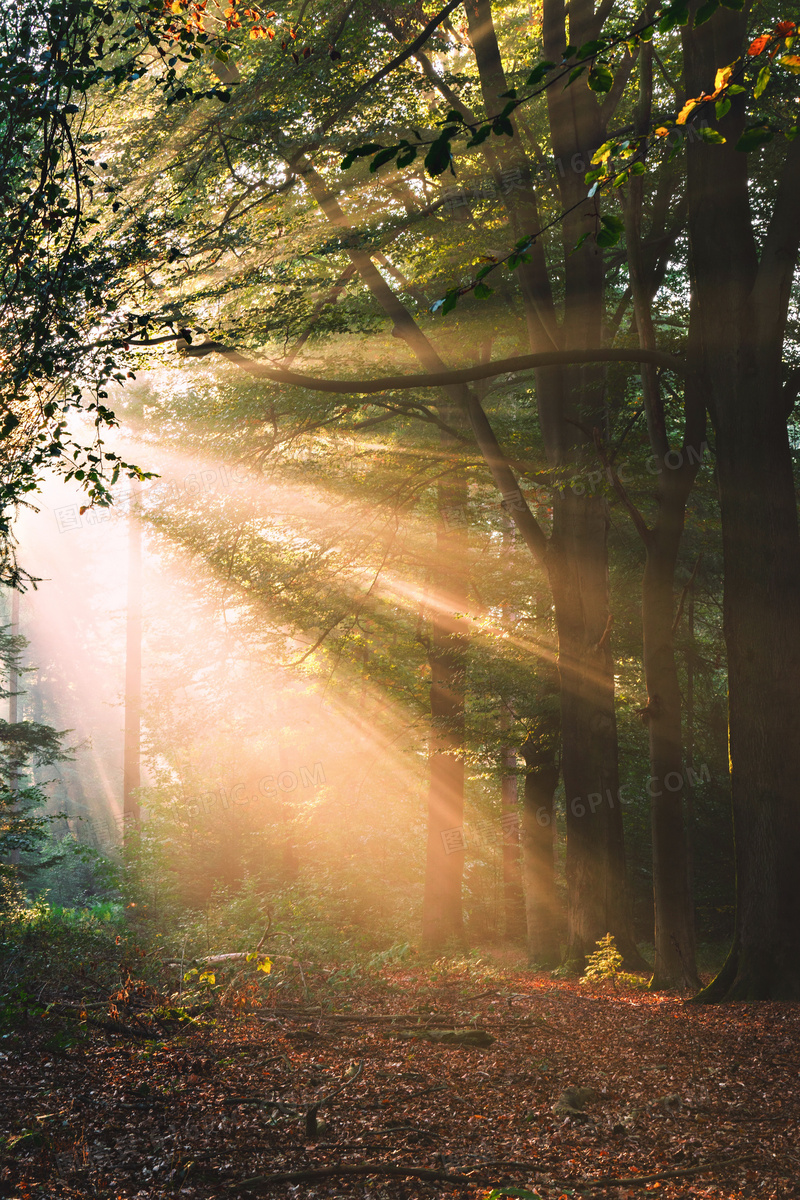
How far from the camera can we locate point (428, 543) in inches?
653

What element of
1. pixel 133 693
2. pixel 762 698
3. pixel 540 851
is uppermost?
pixel 133 693

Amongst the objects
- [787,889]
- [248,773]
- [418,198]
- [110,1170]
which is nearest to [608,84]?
[110,1170]

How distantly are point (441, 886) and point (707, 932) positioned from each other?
597 centimetres

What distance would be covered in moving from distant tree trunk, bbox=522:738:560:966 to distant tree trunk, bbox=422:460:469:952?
1.42 meters

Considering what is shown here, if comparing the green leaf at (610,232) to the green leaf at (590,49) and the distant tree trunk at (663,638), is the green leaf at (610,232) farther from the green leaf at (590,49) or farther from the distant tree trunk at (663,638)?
the distant tree trunk at (663,638)

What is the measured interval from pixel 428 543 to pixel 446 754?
4.26 metres

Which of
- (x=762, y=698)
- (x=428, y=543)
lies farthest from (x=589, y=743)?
(x=428, y=543)

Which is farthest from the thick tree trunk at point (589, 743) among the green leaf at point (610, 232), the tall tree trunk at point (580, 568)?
the green leaf at point (610, 232)

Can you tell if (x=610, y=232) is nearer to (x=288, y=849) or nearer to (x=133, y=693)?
(x=288, y=849)

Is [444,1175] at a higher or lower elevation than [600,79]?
Answer: lower

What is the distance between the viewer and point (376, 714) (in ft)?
65.0

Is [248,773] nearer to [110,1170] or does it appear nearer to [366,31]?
[366,31]

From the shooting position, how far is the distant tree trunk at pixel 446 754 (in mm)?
14922

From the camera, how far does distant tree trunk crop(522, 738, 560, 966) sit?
13922mm
